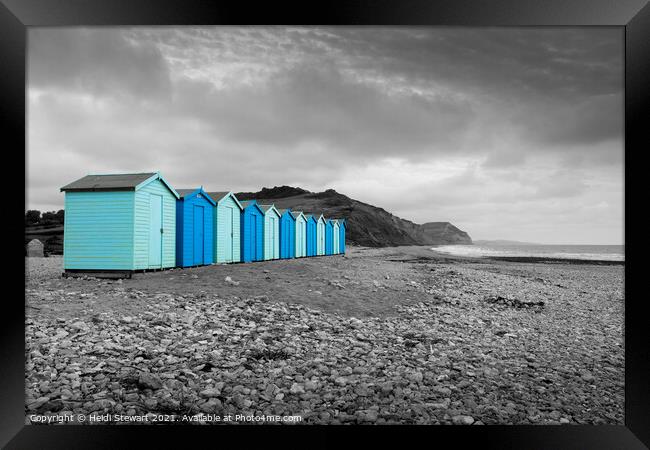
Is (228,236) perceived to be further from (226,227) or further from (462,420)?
(462,420)

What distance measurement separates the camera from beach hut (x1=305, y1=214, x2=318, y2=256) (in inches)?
1199

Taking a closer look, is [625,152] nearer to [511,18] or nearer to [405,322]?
[511,18]

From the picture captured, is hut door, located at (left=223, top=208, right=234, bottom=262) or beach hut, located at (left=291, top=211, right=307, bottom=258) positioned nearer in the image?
hut door, located at (left=223, top=208, right=234, bottom=262)

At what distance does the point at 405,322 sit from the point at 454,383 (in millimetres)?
3454

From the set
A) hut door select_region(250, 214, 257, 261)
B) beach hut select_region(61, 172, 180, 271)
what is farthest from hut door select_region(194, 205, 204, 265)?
hut door select_region(250, 214, 257, 261)

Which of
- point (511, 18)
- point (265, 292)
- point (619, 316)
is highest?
point (511, 18)

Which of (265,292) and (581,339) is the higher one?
(265,292)

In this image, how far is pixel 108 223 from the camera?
1315 centimetres

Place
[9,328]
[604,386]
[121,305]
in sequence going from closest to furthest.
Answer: [9,328]
[604,386]
[121,305]

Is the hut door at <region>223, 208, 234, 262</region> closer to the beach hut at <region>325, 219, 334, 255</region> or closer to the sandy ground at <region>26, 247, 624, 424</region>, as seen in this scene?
the sandy ground at <region>26, 247, 624, 424</region>

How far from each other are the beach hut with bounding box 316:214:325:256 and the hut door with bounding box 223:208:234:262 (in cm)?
1405

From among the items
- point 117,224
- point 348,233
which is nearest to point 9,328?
point 117,224

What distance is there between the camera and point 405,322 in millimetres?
9500

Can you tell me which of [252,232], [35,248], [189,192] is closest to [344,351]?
[189,192]
